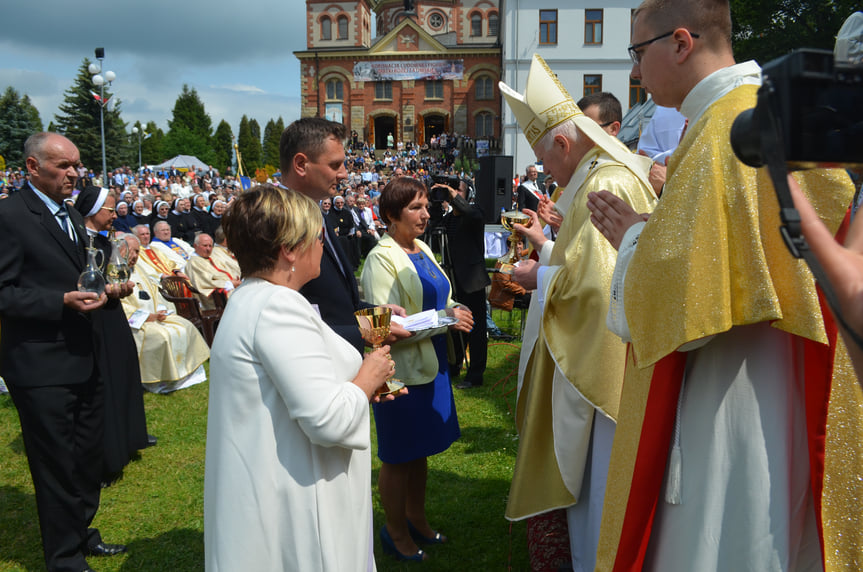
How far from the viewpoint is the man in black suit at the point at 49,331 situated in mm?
3164

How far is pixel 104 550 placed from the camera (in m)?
3.72

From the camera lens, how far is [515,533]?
12.6ft

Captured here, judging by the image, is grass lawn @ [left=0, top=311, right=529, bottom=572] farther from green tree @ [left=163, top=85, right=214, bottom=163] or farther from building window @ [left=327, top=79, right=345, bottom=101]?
green tree @ [left=163, top=85, right=214, bottom=163]

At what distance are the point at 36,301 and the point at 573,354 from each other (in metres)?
2.54

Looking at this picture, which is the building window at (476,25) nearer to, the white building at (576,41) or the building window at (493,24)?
the building window at (493,24)

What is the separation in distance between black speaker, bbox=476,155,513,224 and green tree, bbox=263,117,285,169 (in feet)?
193

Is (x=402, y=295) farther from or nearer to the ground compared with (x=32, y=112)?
nearer to the ground

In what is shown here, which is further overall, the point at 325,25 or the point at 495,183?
the point at 325,25

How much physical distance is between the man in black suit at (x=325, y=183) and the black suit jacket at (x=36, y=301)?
4.56 feet

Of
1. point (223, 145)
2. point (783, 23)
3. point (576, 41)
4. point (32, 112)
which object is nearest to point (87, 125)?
point (32, 112)

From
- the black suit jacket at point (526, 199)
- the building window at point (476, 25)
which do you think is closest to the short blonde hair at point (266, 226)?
the black suit jacket at point (526, 199)

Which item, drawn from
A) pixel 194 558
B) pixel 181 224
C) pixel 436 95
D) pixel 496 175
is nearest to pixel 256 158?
pixel 436 95

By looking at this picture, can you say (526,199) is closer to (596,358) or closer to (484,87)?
(596,358)

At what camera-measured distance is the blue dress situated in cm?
335
